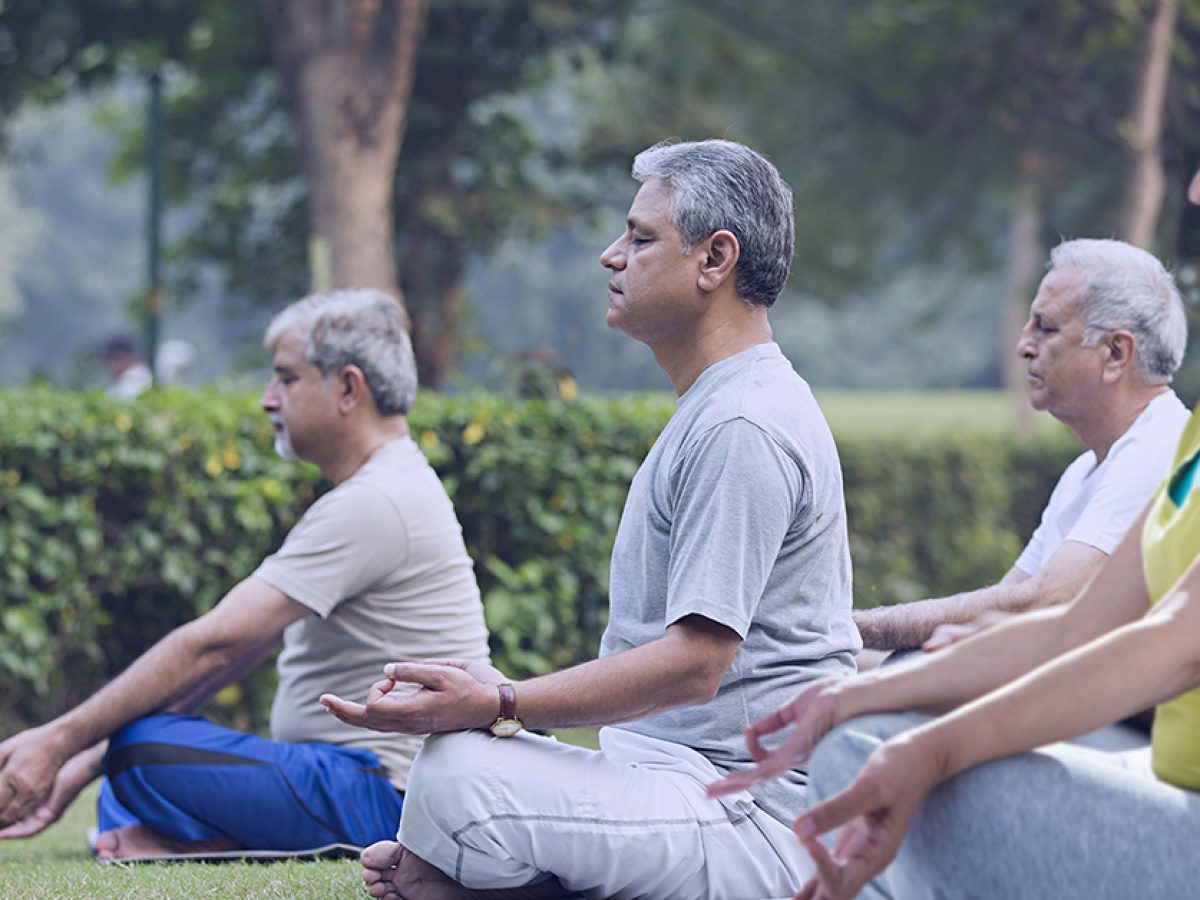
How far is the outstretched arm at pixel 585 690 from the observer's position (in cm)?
318

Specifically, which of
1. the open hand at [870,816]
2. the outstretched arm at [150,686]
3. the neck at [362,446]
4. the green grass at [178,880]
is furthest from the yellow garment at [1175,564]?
the neck at [362,446]

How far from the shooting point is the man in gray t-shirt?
10.5ft

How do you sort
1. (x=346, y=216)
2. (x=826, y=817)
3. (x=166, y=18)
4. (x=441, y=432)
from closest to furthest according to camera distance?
(x=826, y=817) → (x=441, y=432) → (x=346, y=216) → (x=166, y=18)

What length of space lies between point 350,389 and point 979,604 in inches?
73.6

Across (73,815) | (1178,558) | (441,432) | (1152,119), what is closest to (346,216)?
(441,432)

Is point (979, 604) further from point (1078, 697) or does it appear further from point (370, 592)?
point (1078, 697)

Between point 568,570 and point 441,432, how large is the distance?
98 cm

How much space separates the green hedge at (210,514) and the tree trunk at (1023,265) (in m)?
2.30

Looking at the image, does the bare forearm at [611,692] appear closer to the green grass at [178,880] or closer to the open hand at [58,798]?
→ the green grass at [178,880]

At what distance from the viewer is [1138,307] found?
4711 mm


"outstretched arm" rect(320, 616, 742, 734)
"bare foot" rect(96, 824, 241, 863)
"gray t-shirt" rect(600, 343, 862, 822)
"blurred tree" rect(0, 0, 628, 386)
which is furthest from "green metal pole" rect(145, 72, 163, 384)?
"outstretched arm" rect(320, 616, 742, 734)

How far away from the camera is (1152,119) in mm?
13258

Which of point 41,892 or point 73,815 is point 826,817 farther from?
point 73,815

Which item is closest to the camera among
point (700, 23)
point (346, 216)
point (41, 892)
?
point (41, 892)
